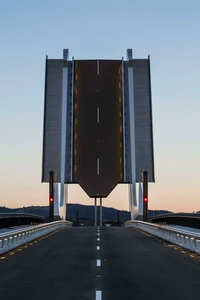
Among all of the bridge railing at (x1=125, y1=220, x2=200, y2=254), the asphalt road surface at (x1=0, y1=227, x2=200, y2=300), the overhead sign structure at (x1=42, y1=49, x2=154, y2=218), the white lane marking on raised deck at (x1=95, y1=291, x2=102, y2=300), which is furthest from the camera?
the overhead sign structure at (x1=42, y1=49, x2=154, y2=218)

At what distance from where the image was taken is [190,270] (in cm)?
1512

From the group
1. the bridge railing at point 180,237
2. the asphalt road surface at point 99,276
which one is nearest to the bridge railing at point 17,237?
the asphalt road surface at point 99,276

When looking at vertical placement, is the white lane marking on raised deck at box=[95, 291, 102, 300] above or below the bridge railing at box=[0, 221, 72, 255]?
below

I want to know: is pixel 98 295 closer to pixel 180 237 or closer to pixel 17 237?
pixel 17 237

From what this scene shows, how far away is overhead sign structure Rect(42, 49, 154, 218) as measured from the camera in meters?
59.9

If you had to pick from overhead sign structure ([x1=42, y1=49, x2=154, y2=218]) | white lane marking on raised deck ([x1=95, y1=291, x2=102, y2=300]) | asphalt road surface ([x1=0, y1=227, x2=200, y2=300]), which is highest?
overhead sign structure ([x1=42, y1=49, x2=154, y2=218])

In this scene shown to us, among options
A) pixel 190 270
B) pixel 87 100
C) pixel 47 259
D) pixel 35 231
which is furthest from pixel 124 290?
pixel 87 100

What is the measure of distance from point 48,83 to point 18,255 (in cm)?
4808

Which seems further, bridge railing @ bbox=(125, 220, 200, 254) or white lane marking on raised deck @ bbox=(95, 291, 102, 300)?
bridge railing @ bbox=(125, 220, 200, 254)

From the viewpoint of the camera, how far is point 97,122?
59.4 m

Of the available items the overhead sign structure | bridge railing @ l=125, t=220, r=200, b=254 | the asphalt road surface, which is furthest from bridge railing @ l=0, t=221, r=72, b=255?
the overhead sign structure

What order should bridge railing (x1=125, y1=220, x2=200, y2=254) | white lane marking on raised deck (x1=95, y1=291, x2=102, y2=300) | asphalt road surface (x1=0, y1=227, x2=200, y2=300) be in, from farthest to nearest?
1. bridge railing (x1=125, y1=220, x2=200, y2=254)
2. asphalt road surface (x1=0, y1=227, x2=200, y2=300)
3. white lane marking on raised deck (x1=95, y1=291, x2=102, y2=300)

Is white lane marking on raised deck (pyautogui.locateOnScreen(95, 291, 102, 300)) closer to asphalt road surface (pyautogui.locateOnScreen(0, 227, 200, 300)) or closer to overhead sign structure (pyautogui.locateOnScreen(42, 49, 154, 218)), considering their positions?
asphalt road surface (pyautogui.locateOnScreen(0, 227, 200, 300))

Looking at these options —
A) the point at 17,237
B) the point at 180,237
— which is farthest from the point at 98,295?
the point at 180,237
